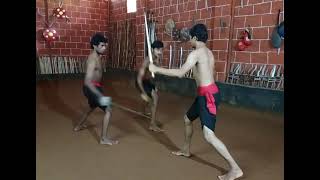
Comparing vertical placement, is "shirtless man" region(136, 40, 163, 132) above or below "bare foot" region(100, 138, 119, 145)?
above

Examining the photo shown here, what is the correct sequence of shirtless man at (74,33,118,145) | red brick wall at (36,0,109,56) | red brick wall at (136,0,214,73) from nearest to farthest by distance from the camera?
1. shirtless man at (74,33,118,145)
2. red brick wall at (136,0,214,73)
3. red brick wall at (36,0,109,56)

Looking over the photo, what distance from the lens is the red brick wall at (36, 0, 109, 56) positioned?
9.54 m

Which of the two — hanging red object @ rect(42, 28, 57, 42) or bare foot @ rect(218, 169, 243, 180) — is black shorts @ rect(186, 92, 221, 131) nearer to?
bare foot @ rect(218, 169, 243, 180)

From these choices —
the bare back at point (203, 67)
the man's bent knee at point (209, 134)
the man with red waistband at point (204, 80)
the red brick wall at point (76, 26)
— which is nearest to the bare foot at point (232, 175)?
the man with red waistband at point (204, 80)

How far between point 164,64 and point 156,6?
158cm

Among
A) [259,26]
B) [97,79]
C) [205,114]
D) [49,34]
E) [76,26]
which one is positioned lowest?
[205,114]

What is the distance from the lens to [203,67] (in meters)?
2.90

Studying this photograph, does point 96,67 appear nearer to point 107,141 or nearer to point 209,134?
point 107,141

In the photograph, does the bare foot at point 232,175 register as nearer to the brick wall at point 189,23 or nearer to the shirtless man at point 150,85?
the shirtless man at point 150,85

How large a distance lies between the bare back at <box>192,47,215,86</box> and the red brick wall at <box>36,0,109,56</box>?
298 inches

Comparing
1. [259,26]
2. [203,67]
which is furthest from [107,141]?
[259,26]

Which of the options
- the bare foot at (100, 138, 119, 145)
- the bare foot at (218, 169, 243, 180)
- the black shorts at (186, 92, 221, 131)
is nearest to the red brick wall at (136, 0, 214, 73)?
the bare foot at (100, 138, 119, 145)

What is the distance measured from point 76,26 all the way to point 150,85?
247 inches

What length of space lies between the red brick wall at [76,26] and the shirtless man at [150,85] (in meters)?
5.94
